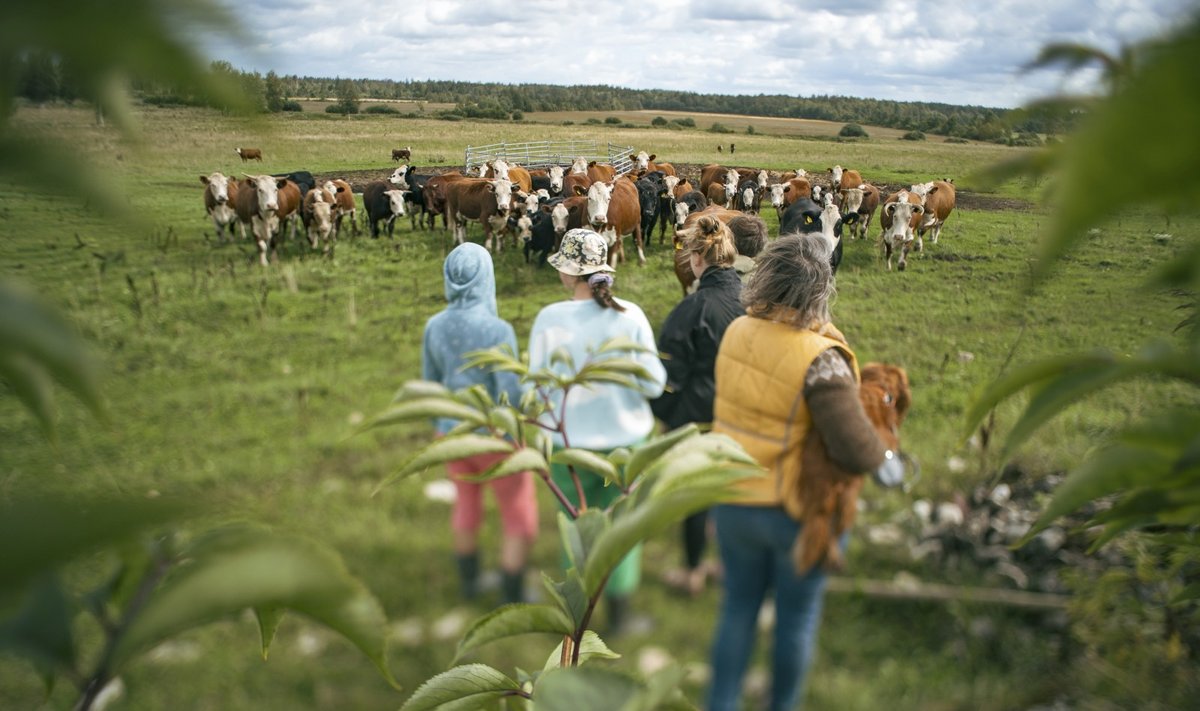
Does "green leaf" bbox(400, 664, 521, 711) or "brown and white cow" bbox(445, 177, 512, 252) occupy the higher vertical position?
"green leaf" bbox(400, 664, 521, 711)

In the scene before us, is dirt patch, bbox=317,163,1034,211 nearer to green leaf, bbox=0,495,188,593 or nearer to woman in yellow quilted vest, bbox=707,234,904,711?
woman in yellow quilted vest, bbox=707,234,904,711

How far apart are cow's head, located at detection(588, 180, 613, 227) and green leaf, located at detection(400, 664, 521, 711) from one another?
6.46m

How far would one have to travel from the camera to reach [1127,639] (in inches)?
73.5

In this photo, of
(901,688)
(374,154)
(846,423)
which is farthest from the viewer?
(374,154)

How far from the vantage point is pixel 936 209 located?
767cm

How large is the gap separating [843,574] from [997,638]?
0.50 meters

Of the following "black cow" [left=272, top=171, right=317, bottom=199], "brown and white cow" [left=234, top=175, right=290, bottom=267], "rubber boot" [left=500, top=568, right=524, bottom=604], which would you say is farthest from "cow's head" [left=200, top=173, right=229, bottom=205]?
"rubber boot" [left=500, top=568, right=524, bottom=604]

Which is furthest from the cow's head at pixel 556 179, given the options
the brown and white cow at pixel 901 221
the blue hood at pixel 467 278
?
the blue hood at pixel 467 278

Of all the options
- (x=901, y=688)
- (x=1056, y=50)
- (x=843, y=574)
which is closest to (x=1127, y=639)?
(x=901, y=688)

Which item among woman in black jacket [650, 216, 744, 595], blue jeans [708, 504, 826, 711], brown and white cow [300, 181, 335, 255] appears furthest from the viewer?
brown and white cow [300, 181, 335, 255]

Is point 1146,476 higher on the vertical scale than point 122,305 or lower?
higher

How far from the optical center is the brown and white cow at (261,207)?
290 inches

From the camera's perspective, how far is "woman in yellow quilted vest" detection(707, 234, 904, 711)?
1.52 meters

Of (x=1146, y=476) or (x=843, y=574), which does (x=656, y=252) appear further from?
(x=1146, y=476)
